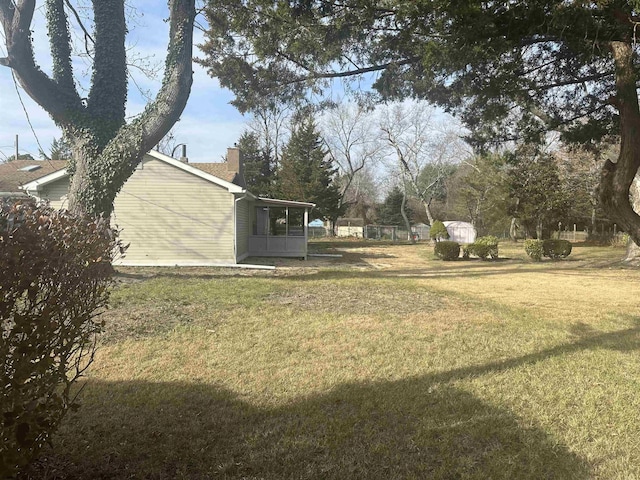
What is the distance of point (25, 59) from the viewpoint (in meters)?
7.03

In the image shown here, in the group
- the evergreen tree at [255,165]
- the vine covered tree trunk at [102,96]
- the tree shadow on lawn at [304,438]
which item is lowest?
the tree shadow on lawn at [304,438]

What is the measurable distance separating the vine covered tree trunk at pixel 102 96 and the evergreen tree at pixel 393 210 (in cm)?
4127

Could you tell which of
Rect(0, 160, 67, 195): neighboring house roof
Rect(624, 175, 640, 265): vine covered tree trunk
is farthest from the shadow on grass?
Rect(624, 175, 640, 265): vine covered tree trunk

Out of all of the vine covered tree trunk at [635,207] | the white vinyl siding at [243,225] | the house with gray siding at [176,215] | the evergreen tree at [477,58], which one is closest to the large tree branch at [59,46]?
the evergreen tree at [477,58]

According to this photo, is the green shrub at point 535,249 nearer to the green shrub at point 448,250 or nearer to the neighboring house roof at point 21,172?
the green shrub at point 448,250

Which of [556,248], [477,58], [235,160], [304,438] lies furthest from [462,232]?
[304,438]

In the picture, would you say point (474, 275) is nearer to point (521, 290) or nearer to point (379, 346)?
point (521, 290)

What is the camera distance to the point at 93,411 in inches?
136

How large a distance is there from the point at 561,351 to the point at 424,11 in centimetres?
474

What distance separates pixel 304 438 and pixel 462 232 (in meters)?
37.5

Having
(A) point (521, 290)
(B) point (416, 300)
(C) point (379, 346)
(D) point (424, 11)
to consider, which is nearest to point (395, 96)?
(D) point (424, 11)

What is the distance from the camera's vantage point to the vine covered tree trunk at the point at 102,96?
7723 mm

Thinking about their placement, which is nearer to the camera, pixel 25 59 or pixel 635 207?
pixel 25 59

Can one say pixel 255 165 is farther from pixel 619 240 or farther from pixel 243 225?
pixel 619 240
